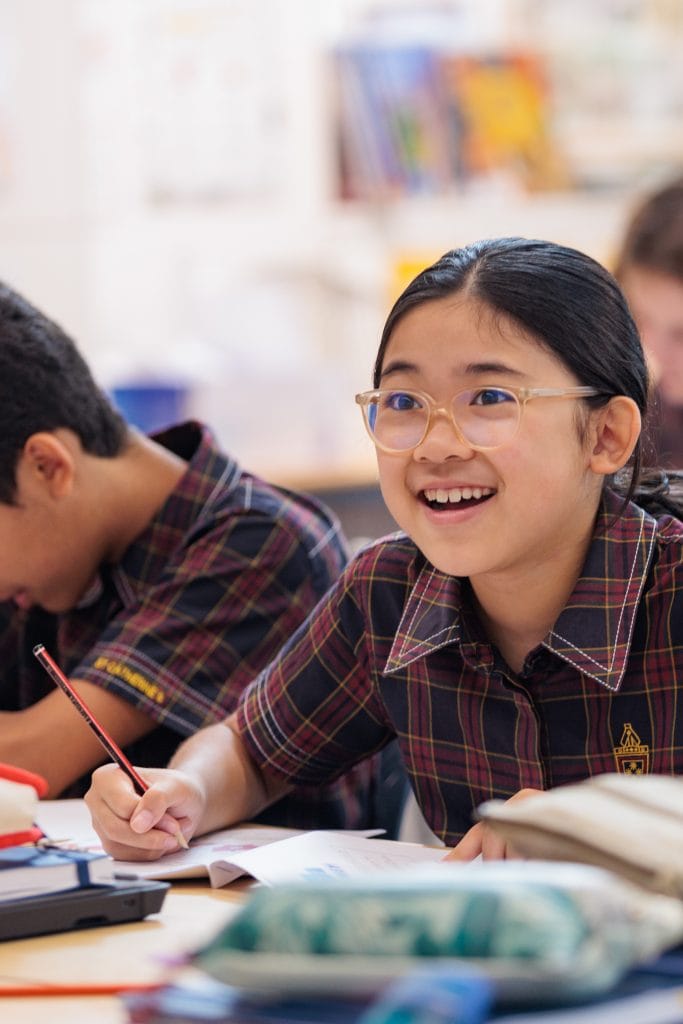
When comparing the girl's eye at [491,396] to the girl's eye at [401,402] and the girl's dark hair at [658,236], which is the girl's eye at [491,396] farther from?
the girl's dark hair at [658,236]

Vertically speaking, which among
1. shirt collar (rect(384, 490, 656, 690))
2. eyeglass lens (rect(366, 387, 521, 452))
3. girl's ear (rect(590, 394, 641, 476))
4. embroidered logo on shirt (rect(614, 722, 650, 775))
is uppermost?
eyeglass lens (rect(366, 387, 521, 452))

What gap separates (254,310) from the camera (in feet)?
14.0

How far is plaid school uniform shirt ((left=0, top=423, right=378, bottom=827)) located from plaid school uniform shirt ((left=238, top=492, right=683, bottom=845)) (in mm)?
139

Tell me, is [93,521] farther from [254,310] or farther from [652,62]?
[652,62]

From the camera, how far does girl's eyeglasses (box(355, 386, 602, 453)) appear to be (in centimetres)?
133

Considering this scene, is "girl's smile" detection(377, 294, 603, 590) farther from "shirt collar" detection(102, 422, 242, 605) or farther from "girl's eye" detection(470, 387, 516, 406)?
"shirt collar" detection(102, 422, 242, 605)

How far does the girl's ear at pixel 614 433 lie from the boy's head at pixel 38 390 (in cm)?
65

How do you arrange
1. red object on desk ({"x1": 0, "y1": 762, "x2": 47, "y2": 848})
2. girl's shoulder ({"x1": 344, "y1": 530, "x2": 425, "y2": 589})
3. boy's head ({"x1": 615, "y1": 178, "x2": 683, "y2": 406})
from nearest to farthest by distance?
red object on desk ({"x1": 0, "y1": 762, "x2": 47, "y2": 848}), girl's shoulder ({"x1": 344, "y1": 530, "x2": 425, "y2": 589}), boy's head ({"x1": 615, "y1": 178, "x2": 683, "y2": 406})

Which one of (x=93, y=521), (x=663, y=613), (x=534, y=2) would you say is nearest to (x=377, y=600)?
(x=663, y=613)

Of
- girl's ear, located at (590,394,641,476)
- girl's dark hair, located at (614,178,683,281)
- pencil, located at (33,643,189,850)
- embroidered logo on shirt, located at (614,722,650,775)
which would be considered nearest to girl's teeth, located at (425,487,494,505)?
girl's ear, located at (590,394,641,476)

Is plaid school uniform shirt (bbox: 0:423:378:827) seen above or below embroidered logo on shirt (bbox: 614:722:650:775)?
above

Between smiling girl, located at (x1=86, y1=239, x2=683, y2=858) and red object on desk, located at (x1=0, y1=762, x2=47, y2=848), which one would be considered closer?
red object on desk, located at (x1=0, y1=762, x2=47, y2=848)

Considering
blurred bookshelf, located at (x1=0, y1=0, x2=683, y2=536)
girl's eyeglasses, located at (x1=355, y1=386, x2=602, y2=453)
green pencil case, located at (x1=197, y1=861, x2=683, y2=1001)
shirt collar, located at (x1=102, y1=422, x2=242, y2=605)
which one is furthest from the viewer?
blurred bookshelf, located at (x1=0, y1=0, x2=683, y2=536)

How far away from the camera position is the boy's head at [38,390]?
1.73 meters
